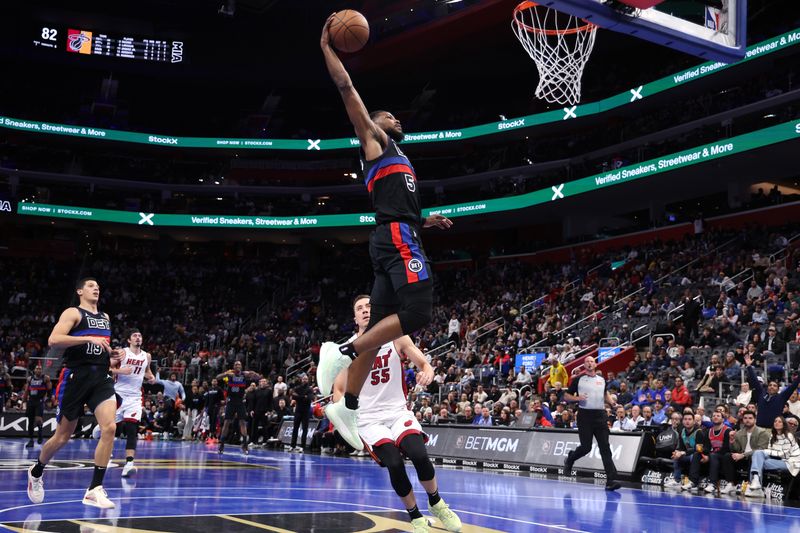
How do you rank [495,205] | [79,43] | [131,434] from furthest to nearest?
[79,43] < [495,205] < [131,434]

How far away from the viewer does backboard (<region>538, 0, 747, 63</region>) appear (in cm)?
805

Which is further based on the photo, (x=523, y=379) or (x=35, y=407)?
(x=523, y=379)

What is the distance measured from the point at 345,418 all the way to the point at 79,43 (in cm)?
4145

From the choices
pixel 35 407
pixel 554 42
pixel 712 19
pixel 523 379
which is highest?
pixel 554 42

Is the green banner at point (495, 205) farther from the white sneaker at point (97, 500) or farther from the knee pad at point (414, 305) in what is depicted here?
the white sneaker at point (97, 500)

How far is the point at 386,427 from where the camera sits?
6660mm

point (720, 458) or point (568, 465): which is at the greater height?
point (720, 458)

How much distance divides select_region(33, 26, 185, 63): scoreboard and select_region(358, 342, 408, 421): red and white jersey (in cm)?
4035

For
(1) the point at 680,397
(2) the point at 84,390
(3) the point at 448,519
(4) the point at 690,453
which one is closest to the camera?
(3) the point at 448,519

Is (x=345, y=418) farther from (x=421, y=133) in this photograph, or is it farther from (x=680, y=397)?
(x=421, y=133)

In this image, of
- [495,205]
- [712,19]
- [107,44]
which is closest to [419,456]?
[712,19]

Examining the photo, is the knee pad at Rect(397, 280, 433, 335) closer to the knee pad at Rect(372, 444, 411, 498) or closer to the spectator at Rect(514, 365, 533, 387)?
the knee pad at Rect(372, 444, 411, 498)

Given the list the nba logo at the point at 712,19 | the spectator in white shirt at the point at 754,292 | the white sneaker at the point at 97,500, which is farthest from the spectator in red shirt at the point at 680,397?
the white sneaker at the point at 97,500

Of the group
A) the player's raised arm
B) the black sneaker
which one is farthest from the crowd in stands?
the player's raised arm
